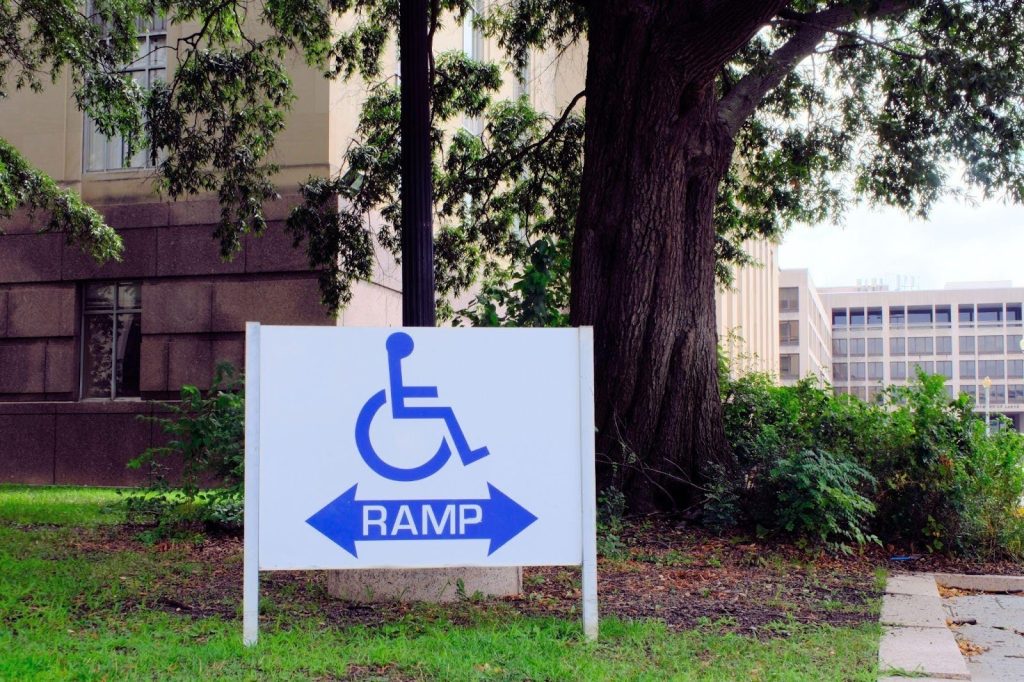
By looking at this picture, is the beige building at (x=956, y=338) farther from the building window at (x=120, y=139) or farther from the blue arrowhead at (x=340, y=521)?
the blue arrowhead at (x=340, y=521)

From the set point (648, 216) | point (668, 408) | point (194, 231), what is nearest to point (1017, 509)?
point (668, 408)

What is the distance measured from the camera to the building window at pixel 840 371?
133875 millimetres

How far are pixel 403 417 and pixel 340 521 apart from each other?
608mm

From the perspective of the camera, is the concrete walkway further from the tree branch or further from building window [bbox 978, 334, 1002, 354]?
building window [bbox 978, 334, 1002, 354]

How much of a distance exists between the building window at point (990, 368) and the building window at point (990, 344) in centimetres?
134

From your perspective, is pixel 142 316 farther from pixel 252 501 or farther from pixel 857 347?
pixel 857 347

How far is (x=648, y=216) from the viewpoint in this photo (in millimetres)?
9180

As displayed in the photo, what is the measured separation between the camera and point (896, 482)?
328 inches

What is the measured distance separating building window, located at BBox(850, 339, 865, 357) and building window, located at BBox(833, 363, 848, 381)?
7.01 feet

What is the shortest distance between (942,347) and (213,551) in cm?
12962

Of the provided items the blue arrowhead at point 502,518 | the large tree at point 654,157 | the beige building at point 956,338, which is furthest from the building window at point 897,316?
the blue arrowhead at point 502,518

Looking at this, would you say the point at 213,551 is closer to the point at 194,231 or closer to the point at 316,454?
the point at 316,454

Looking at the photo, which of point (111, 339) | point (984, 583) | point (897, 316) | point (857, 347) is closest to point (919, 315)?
point (897, 316)

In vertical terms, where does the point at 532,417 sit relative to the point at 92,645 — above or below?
above
